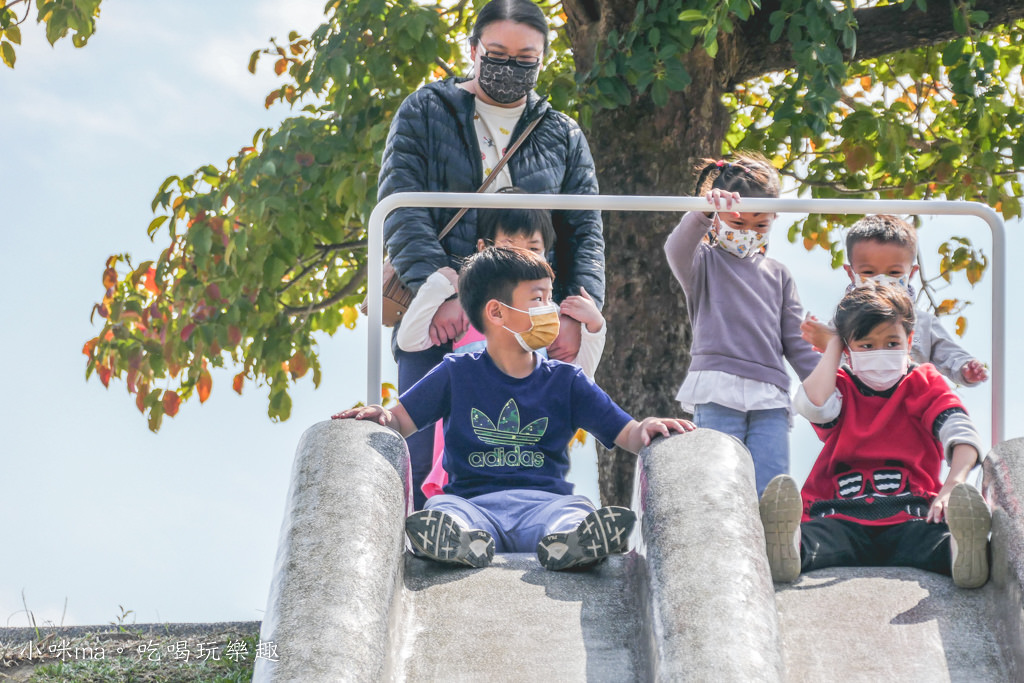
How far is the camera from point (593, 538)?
3.69 metres

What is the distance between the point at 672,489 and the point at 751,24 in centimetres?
539

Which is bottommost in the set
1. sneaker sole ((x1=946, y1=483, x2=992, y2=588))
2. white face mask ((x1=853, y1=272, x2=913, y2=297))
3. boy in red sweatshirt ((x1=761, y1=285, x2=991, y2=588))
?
sneaker sole ((x1=946, y1=483, x2=992, y2=588))

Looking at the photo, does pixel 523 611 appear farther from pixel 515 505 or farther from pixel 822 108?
pixel 822 108

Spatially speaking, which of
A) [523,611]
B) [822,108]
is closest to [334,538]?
[523,611]

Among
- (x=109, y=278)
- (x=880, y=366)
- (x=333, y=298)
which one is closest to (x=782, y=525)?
(x=880, y=366)

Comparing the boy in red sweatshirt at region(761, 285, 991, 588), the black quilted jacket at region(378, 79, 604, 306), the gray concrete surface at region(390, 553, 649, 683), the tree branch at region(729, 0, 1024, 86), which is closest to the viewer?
the gray concrete surface at region(390, 553, 649, 683)

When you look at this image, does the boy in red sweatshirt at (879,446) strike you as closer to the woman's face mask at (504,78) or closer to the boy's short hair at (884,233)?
the boy's short hair at (884,233)

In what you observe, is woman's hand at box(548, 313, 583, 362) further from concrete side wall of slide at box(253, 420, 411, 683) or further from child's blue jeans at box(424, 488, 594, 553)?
concrete side wall of slide at box(253, 420, 411, 683)

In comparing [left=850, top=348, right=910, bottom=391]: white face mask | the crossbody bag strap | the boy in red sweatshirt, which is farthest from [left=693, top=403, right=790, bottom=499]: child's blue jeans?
the crossbody bag strap

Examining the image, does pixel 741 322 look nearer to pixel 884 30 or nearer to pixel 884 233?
pixel 884 233

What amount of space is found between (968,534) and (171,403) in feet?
21.6

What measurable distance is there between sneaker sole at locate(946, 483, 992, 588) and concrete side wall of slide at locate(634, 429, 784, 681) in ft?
2.11

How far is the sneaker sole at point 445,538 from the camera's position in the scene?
3.67 m

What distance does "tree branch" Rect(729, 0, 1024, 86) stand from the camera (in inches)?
310
